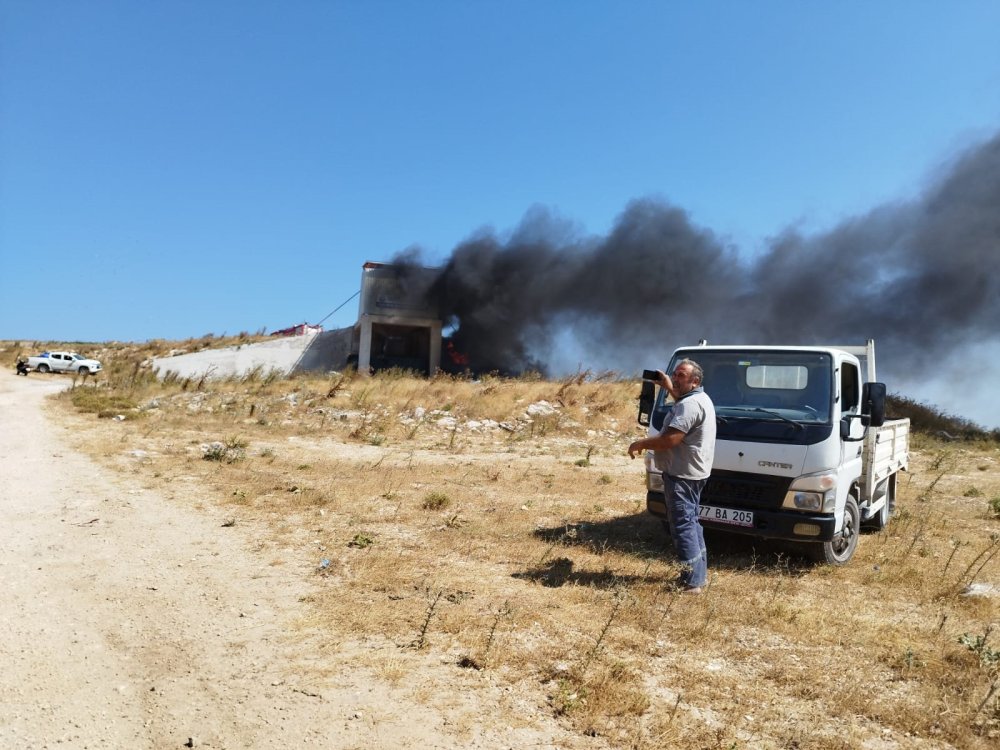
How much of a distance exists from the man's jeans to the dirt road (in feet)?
6.71

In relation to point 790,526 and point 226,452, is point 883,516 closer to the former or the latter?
point 790,526

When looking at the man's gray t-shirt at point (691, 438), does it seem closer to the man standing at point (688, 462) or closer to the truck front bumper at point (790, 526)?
the man standing at point (688, 462)

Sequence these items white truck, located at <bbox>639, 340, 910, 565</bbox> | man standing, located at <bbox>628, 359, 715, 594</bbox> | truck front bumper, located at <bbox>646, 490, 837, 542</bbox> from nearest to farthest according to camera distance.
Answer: man standing, located at <bbox>628, 359, 715, 594</bbox>, truck front bumper, located at <bbox>646, 490, 837, 542</bbox>, white truck, located at <bbox>639, 340, 910, 565</bbox>

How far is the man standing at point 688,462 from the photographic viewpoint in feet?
14.6

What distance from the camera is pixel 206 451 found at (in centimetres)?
977

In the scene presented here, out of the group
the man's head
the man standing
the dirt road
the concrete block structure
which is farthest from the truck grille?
the concrete block structure

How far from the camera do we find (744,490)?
5.21m

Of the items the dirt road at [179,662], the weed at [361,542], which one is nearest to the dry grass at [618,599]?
the weed at [361,542]

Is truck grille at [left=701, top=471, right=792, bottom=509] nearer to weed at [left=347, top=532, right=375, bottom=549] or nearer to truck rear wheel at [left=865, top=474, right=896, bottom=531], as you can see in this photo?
truck rear wheel at [left=865, top=474, right=896, bottom=531]

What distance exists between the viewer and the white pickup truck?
3372 centimetres

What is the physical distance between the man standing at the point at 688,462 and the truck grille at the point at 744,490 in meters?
0.79

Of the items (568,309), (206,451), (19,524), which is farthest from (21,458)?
(568,309)

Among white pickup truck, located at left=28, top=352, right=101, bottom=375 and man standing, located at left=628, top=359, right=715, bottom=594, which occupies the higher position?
white pickup truck, located at left=28, top=352, right=101, bottom=375

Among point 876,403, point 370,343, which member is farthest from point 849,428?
point 370,343
